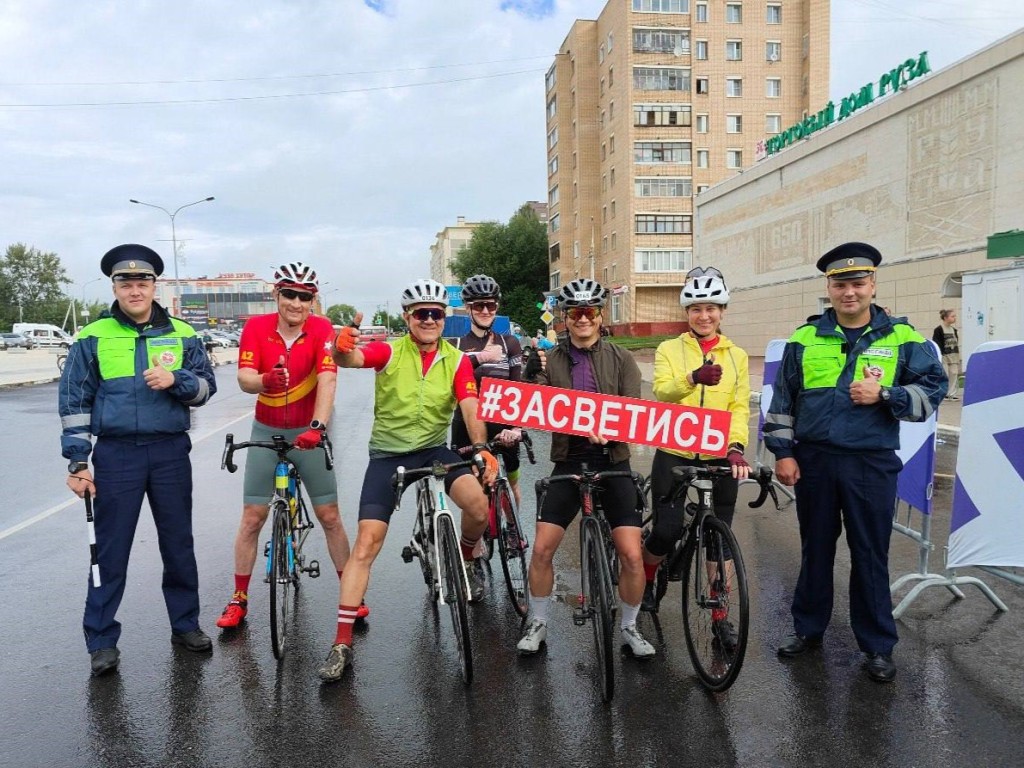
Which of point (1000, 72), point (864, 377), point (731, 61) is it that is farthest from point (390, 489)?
point (731, 61)

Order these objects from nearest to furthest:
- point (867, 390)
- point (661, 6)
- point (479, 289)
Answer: point (867, 390) < point (479, 289) < point (661, 6)

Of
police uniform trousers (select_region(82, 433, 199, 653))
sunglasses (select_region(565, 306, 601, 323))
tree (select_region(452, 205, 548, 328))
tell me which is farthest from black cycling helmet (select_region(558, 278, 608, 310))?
tree (select_region(452, 205, 548, 328))

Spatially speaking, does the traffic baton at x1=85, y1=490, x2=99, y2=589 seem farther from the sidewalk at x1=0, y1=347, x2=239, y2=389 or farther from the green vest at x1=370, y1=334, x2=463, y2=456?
the sidewalk at x1=0, y1=347, x2=239, y2=389

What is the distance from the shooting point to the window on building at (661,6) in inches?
2185

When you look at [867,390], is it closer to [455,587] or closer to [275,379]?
[455,587]

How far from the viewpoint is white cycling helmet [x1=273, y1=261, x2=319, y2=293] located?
4637mm

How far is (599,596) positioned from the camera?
380 centimetres

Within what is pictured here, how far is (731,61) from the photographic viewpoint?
184 ft

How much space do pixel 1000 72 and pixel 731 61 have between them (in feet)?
118

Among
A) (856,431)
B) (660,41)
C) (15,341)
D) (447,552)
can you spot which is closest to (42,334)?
(15,341)

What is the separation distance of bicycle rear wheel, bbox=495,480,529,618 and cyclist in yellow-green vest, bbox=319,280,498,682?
57 centimetres

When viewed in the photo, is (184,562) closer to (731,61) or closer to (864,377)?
(864,377)

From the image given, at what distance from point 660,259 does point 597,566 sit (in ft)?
179

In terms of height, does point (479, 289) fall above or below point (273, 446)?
above
